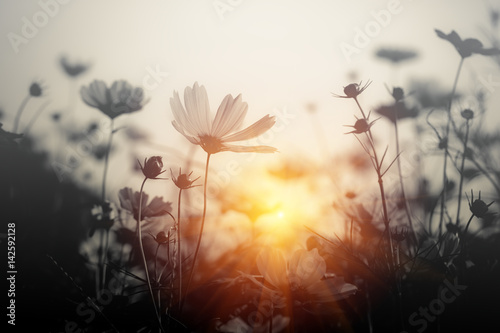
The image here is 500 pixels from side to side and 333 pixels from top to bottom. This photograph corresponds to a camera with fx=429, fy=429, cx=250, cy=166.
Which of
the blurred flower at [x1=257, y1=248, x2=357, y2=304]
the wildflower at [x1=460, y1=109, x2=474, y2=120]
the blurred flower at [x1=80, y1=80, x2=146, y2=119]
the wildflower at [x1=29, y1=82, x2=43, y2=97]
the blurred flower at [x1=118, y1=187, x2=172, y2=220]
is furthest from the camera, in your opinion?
the wildflower at [x1=29, y1=82, x2=43, y2=97]

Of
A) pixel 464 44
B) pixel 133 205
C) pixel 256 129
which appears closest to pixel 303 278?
pixel 256 129

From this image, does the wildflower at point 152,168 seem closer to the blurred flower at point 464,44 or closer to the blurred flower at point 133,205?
the blurred flower at point 133,205

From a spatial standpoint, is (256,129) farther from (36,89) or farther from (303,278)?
(36,89)

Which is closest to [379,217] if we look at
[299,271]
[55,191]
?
[299,271]

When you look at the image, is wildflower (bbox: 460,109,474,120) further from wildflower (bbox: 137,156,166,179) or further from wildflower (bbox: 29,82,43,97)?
wildflower (bbox: 29,82,43,97)

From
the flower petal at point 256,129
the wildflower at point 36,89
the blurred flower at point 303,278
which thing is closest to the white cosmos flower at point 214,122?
the flower petal at point 256,129

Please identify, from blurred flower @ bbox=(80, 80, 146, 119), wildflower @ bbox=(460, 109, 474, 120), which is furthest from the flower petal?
wildflower @ bbox=(460, 109, 474, 120)
